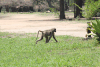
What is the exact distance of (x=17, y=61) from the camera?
7160 millimetres

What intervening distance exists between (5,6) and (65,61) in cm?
5250

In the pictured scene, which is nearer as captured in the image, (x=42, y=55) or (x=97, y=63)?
(x=97, y=63)

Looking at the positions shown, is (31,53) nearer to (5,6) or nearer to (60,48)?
(60,48)

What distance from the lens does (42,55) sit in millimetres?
8055

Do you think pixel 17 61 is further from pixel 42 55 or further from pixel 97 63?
pixel 97 63

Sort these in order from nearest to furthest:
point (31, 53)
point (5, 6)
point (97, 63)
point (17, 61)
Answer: point (97, 63), point (17, 61), point (31, 53), point (5, 6)

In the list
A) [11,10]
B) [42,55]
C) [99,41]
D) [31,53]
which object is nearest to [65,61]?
[42,55]

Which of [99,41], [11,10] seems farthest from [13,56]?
[11,10]

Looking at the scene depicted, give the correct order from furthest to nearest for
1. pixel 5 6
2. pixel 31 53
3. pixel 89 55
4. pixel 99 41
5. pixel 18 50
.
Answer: pixel 5 6 < pixel 99 41 < pixel 18 50 < pixel 31 53 < pixel 89 55

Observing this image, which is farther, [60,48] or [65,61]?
[60,48]

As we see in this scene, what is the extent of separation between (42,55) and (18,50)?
1423 mm

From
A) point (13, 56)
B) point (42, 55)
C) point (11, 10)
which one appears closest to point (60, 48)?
point (42, 55)

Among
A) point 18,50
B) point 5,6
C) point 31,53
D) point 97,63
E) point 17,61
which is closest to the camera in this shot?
point 97,63

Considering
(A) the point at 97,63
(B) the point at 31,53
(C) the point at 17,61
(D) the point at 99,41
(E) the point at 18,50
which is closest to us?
(A) the point at 97,63
